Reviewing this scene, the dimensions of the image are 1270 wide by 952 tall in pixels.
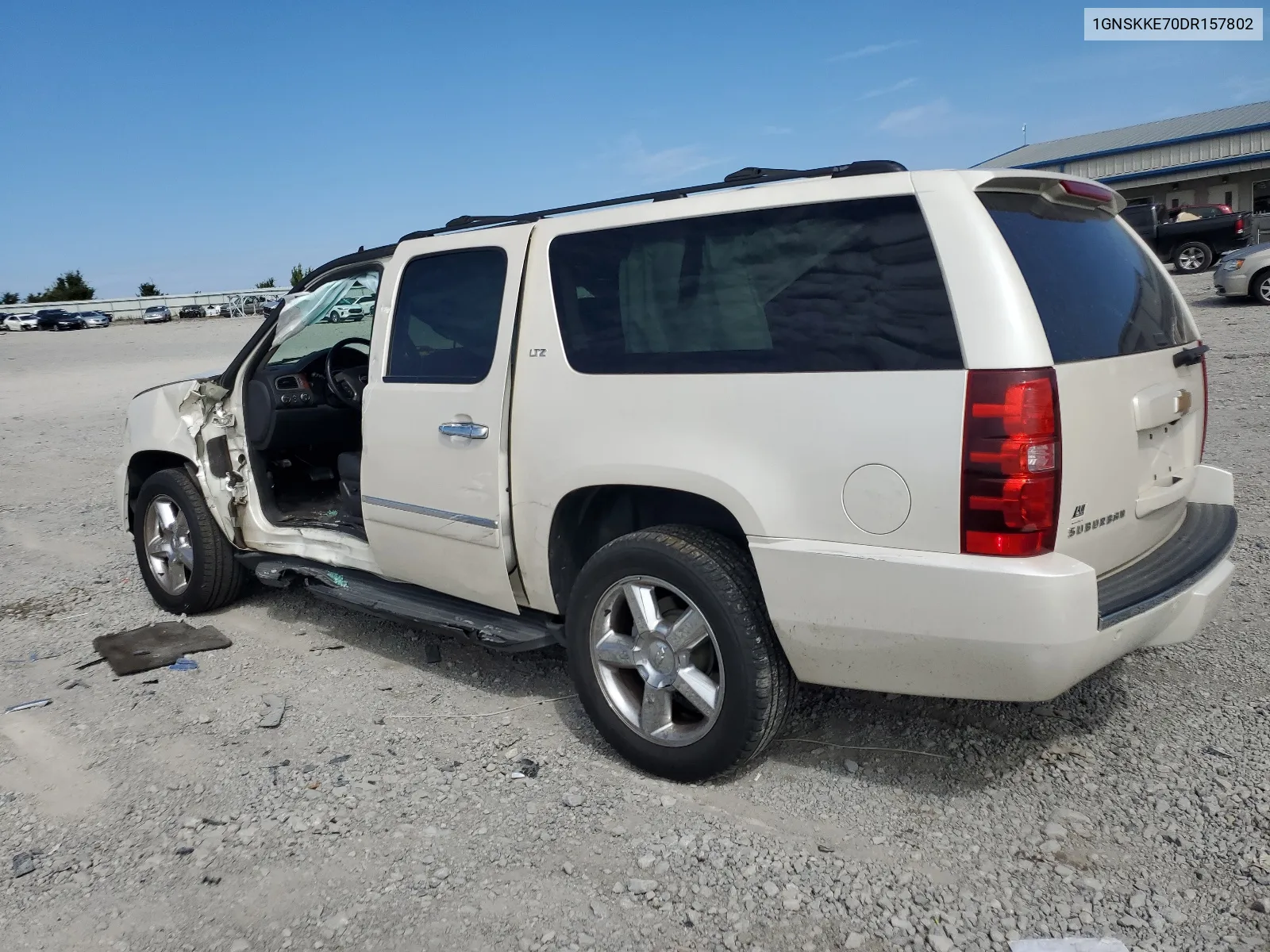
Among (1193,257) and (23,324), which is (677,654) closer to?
(1193,257)

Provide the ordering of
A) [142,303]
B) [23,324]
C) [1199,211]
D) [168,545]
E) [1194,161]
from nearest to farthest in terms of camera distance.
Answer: [168,545] < [1199,211] < [1194,161] < [23,324] < [142,303]

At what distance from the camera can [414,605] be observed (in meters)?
4.41

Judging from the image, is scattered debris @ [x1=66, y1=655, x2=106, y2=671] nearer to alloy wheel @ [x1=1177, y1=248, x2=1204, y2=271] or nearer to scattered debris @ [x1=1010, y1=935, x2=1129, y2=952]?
scattered debris @ [x1=1010, y1=935, x2=1129, y2=952]

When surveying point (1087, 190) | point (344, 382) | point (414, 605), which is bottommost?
point (414, 605)

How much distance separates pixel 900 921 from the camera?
270cm

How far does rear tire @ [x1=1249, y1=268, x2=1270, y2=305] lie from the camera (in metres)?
16.2

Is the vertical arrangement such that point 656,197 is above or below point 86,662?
above

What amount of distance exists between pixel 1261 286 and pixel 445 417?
16476mm

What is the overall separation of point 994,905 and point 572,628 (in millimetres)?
1613

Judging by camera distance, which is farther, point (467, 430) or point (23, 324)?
point (23, 324)

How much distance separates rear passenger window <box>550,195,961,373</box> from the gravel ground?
1.44 metres

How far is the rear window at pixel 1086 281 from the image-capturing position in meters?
2.94

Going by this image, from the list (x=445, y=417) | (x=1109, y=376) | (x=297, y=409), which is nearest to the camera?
(x=1109, y=376)

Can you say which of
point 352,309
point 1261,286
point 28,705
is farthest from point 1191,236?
point 28,705
